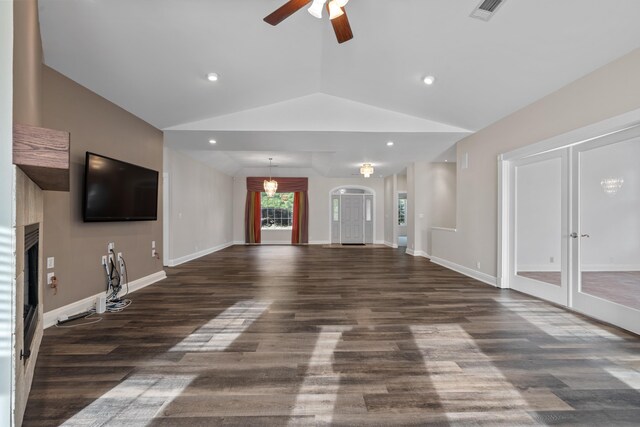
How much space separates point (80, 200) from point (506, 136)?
581 centimetres

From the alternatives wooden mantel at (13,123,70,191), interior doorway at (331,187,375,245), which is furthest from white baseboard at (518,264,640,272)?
interior doorway at (331,187,375,245)

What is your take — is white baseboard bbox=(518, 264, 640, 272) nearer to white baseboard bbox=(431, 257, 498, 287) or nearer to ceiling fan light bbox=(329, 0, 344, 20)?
white baseboard bbox=(431, 257, 498, 287)

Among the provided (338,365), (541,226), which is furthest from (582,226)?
(338,365)

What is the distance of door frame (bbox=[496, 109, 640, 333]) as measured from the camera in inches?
112

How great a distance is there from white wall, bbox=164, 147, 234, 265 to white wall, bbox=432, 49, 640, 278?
6.08 meters

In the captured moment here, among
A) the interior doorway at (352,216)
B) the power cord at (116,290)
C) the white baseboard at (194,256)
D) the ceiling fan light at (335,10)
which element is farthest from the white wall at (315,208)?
the ceiling fan light at (335,10)

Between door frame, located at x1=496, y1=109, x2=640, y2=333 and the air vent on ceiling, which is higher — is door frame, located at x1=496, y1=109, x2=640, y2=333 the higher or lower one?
the lower one

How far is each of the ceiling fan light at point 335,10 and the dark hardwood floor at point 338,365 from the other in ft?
8.92

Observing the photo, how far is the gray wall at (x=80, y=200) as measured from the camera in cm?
309

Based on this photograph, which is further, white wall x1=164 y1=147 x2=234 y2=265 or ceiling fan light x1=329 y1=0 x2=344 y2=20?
white wall x1=164 y1=147 x2=234 y2=265

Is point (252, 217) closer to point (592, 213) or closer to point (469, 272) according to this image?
point (469, 272)

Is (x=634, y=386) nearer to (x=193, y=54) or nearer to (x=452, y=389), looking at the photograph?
(x=452, y=389)

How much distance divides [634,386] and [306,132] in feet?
15.2

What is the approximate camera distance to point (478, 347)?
253 centimetres
